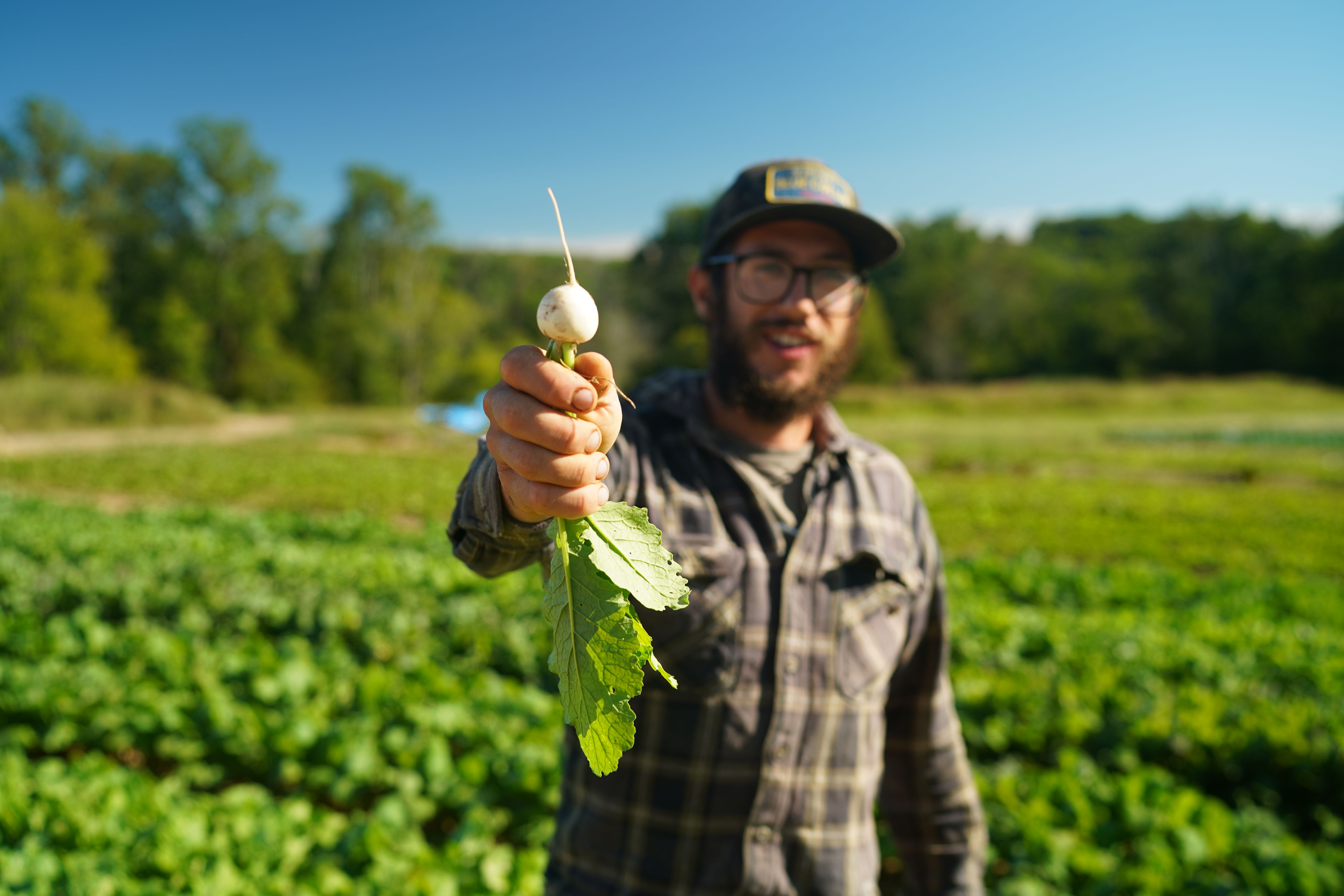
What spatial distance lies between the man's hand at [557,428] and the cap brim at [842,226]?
128cm

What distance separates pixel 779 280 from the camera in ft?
6.63

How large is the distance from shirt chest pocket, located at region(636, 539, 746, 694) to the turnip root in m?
1.07

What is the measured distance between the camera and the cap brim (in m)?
1.98

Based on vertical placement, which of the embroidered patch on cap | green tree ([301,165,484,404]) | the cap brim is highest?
green tree ([301,165,484,404])

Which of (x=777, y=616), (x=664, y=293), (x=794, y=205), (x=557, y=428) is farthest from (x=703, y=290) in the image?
(x=664, y=293)

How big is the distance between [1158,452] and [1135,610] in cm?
2140

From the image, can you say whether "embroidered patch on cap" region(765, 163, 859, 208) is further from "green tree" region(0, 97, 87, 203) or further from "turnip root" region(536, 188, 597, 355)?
"green tree" region(0, 97, 87, 203)

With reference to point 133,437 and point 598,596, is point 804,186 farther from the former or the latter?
point 133,437

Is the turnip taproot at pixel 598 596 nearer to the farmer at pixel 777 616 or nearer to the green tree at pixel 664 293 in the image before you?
the farmer at pixel 777 616

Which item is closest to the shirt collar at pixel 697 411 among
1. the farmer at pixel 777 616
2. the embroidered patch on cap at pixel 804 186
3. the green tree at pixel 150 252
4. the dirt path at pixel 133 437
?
the farmer at pixel 777 616

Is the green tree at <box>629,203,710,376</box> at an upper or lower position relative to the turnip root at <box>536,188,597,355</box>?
upper

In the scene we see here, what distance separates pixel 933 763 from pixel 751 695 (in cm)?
74

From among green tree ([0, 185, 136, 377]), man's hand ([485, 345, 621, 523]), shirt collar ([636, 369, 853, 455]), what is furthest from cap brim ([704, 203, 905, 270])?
green tree ([0, 185, 136, 377])

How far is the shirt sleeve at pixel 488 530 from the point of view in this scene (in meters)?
1.23
